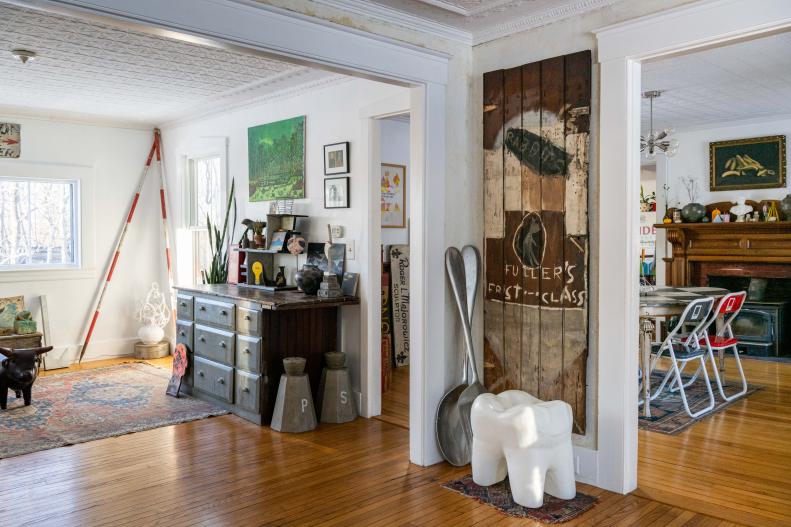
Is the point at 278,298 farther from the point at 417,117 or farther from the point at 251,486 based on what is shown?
the point at 417,117

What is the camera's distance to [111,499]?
11.2 ft

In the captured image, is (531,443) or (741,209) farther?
(741,209)

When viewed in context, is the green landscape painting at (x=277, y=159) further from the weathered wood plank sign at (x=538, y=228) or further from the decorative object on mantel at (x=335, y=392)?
the weathered wood plank sign at (x=538, y=228)

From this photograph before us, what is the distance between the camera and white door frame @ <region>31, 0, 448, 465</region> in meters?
3.15

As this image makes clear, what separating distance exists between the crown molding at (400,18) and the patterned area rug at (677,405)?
290 cm

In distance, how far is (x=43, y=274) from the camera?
6.96 meters

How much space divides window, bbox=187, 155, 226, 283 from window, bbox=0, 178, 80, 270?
124 centimetres

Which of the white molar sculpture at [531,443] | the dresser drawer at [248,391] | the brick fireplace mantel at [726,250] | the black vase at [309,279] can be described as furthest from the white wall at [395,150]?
the white molar sculpture at [531,443]

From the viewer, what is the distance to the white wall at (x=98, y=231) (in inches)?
271

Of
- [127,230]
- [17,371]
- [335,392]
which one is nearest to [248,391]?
[335,392]

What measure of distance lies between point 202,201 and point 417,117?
3957mm

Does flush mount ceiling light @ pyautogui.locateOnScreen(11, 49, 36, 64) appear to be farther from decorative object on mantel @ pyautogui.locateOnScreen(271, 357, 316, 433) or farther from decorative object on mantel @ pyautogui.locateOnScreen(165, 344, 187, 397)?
decorative object on mantel @ pyautogui.locateOnScreen(271, 357, 316, 433)

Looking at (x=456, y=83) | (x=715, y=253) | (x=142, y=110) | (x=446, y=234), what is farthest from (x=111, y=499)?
(x=715, y=253)

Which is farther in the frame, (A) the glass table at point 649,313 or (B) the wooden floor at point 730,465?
(A) the glass table at point 649,313
